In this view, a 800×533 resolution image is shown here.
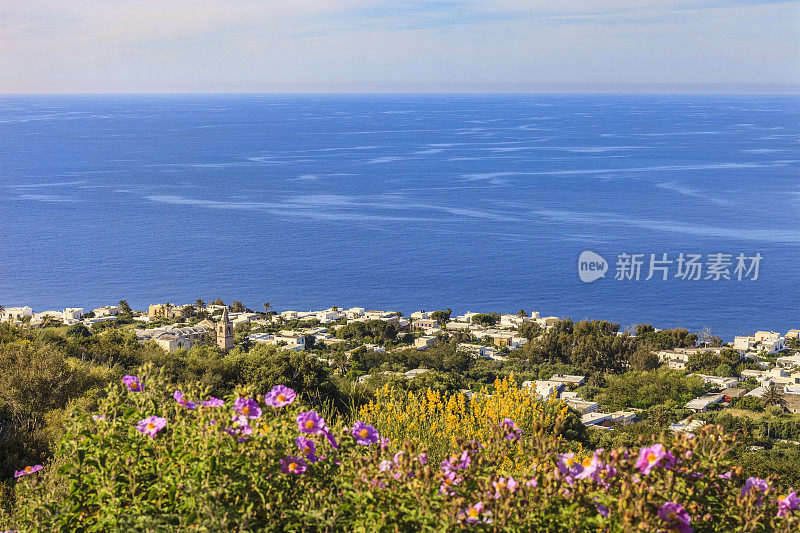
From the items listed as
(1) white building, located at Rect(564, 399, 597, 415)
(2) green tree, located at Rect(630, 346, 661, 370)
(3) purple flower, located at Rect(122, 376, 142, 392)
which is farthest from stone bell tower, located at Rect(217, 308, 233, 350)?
(3) purple flower, located at Rect(122, 376, 142, 392)

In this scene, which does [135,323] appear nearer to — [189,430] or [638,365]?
[638,365]

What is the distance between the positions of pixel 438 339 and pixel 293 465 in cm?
2476

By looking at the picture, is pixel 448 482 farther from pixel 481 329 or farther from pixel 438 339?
pixel 481 329

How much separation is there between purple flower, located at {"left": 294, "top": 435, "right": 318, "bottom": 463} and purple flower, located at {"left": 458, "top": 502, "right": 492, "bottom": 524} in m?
0.53

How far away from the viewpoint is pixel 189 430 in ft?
7.86

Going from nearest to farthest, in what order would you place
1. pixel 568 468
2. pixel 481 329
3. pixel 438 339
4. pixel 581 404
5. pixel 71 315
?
pixel 568 468, pixel 581 404, pixel 438 339, pixel 71 315, pixel 481 329

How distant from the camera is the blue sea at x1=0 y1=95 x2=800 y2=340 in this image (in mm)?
Result: 38250

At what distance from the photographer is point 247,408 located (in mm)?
2428

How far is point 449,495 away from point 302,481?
0.47 meters

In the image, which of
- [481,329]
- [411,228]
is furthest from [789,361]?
[411,228]

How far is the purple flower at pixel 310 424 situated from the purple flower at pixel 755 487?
1.28 meters

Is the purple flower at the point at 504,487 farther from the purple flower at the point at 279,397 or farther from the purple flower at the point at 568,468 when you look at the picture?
the purple flower at the point at 279,397

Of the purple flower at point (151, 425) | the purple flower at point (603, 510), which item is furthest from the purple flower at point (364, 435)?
the purple flower at point (603, 510)

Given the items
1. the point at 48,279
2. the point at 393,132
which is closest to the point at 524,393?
the point at 48,279
